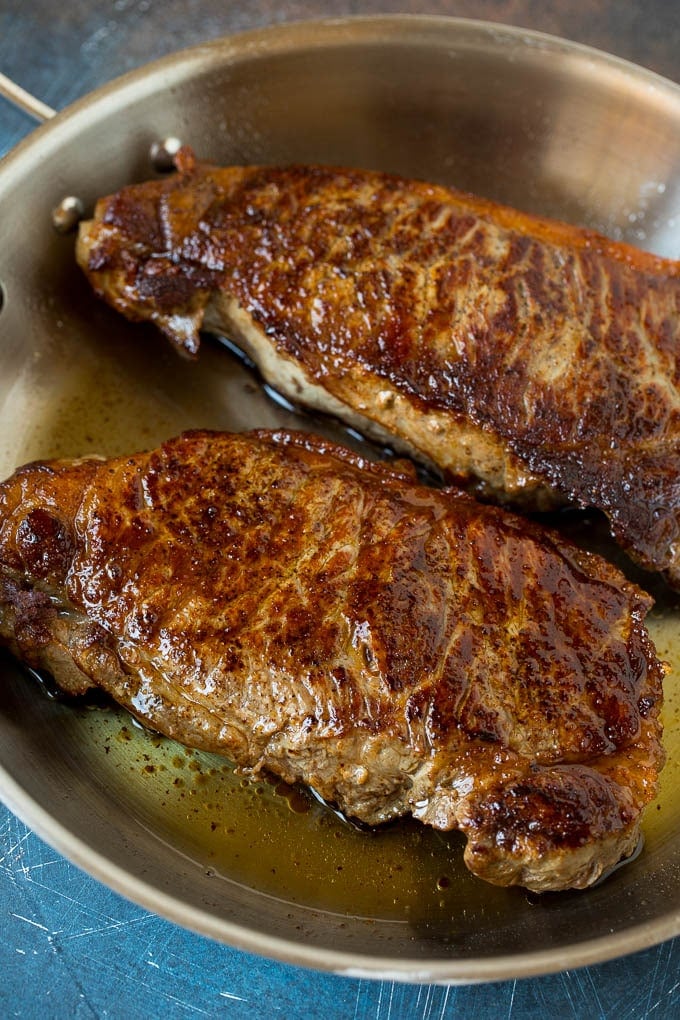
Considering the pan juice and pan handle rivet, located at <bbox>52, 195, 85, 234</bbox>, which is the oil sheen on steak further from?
pan handle rivet, located at <bbox>52, 195, 85, 234</bbox>

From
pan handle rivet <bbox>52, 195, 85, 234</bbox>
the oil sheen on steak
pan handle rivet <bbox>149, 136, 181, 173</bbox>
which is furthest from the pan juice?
pan handle rivet <bbox>149, 136, 181, 173</bbox>

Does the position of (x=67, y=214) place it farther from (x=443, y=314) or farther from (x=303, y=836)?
(x=303, y=836)

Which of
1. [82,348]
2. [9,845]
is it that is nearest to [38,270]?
[82,348]

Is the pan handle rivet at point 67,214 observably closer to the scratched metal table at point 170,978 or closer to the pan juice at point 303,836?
the pan juice at point 303,836

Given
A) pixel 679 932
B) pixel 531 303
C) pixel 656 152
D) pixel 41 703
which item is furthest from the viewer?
pixel 656 152

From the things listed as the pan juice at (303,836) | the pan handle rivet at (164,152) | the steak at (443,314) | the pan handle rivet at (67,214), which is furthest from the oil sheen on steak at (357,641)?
the pan handle rivet at (164,152)

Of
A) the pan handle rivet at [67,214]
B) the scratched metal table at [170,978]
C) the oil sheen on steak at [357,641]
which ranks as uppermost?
the pan handle rivet at [67,214]

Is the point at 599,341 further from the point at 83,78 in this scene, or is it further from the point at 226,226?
the point at 83,78
